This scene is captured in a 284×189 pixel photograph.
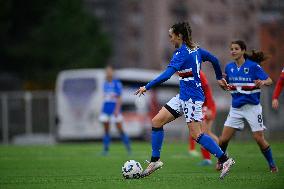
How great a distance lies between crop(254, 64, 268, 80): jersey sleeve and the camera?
14228mm

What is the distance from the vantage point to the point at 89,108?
39312 millimetres

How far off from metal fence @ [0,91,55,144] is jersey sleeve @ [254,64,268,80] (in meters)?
26.9

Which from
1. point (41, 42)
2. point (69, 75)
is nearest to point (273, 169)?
point (69, 75)

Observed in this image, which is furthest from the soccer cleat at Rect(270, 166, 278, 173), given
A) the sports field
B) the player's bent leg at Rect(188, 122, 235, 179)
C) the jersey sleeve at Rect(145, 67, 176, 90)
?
the jersey sleeve at Rect(145, 67, 176, 90)

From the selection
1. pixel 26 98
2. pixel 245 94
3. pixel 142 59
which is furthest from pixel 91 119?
pixel 142 59

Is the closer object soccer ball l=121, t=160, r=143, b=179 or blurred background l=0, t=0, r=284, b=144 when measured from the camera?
soccer ball l=121, t=160, r=143, b=179

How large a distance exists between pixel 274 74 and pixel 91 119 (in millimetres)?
21334

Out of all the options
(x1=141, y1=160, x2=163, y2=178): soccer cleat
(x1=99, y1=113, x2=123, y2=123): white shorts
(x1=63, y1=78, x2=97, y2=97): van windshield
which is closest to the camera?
(x1=141, y1=160, x2=163, y2=178): soccer cleat

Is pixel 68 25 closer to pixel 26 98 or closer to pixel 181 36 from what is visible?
pixel 26 98

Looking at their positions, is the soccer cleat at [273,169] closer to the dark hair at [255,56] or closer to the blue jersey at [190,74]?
the dark hair at [255,56]

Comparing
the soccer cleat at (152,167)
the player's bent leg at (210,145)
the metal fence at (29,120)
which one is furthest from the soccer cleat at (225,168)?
the metal fence at (29,120)

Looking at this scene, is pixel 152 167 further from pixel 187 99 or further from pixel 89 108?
pixel 89 108

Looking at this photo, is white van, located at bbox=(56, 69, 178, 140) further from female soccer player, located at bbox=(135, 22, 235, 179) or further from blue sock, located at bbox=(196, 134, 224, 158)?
blue sock, located at bbox=(196, 134, 224, 158)

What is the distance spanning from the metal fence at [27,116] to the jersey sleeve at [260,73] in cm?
2695
